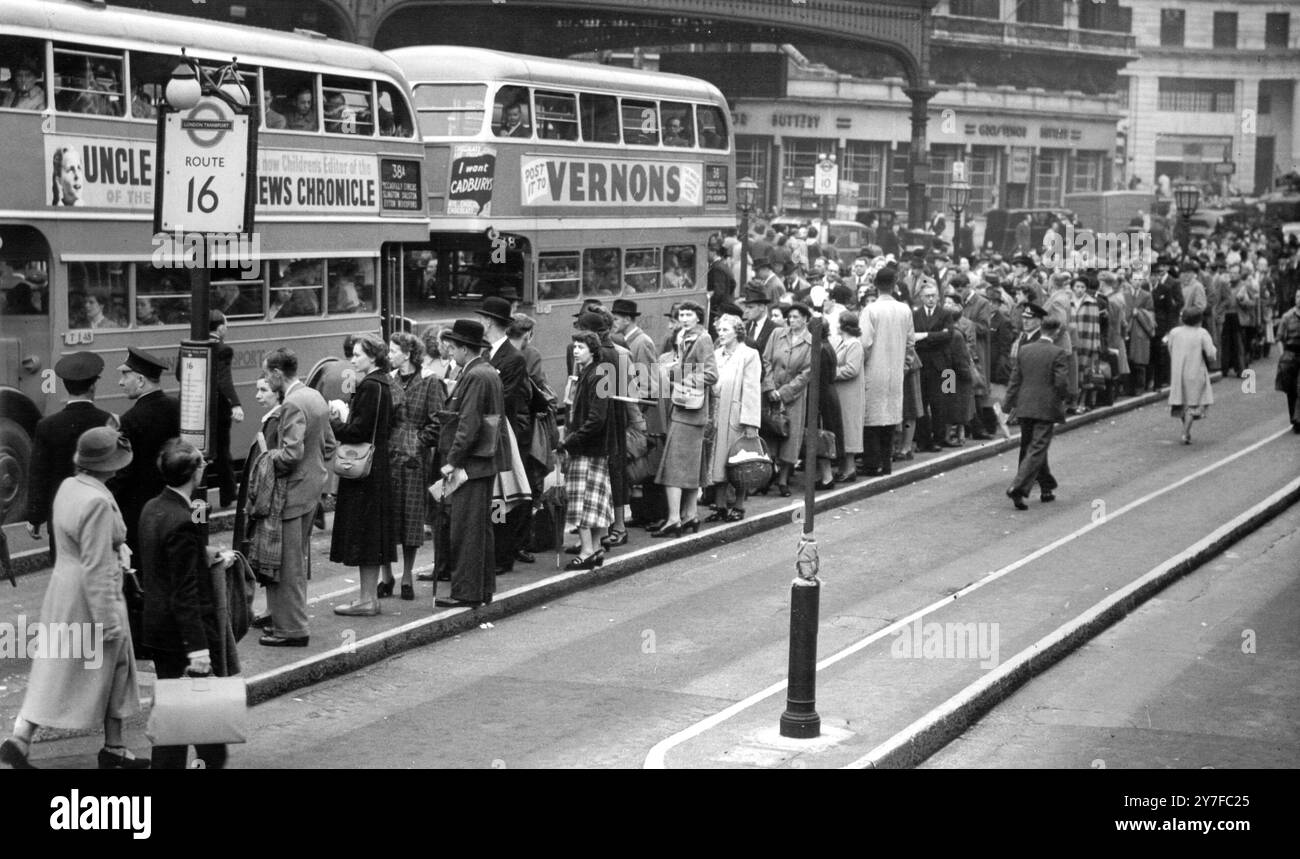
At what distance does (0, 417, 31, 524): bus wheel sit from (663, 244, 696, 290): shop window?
11813 mm

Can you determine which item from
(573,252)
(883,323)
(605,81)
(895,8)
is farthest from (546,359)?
(895,8)

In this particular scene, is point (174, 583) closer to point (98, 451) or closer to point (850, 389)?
point (98, 451)

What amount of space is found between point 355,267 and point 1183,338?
10.8 metres

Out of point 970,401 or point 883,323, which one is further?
point 970,401

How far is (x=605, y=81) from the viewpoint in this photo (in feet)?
72.3

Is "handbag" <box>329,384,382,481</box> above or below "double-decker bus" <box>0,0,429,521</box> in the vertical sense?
below

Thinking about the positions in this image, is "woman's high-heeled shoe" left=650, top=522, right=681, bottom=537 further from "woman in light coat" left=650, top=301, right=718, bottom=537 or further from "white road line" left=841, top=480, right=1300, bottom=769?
"white road line" left=841, top=480, right=1300, bottom=769

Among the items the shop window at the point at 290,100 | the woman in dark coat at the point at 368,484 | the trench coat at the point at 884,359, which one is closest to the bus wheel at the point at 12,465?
the woman in dark coat at the point at 368,484

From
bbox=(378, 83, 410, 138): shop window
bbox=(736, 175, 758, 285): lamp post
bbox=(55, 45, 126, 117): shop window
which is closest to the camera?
bbox=(55, 45, 126, 117): shop window

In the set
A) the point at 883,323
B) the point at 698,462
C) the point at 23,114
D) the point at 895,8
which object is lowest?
the point at 698,462

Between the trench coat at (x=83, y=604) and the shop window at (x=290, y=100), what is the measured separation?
9.26 metres

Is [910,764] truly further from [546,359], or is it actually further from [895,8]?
[895,8]

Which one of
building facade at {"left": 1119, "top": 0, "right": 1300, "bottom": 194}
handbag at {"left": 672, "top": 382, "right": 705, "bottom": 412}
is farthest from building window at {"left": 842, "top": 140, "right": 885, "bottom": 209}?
handbag at {"left": 672, "top": 382, "right": 705, "bottom": 412}

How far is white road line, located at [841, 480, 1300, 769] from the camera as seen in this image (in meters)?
8.98
